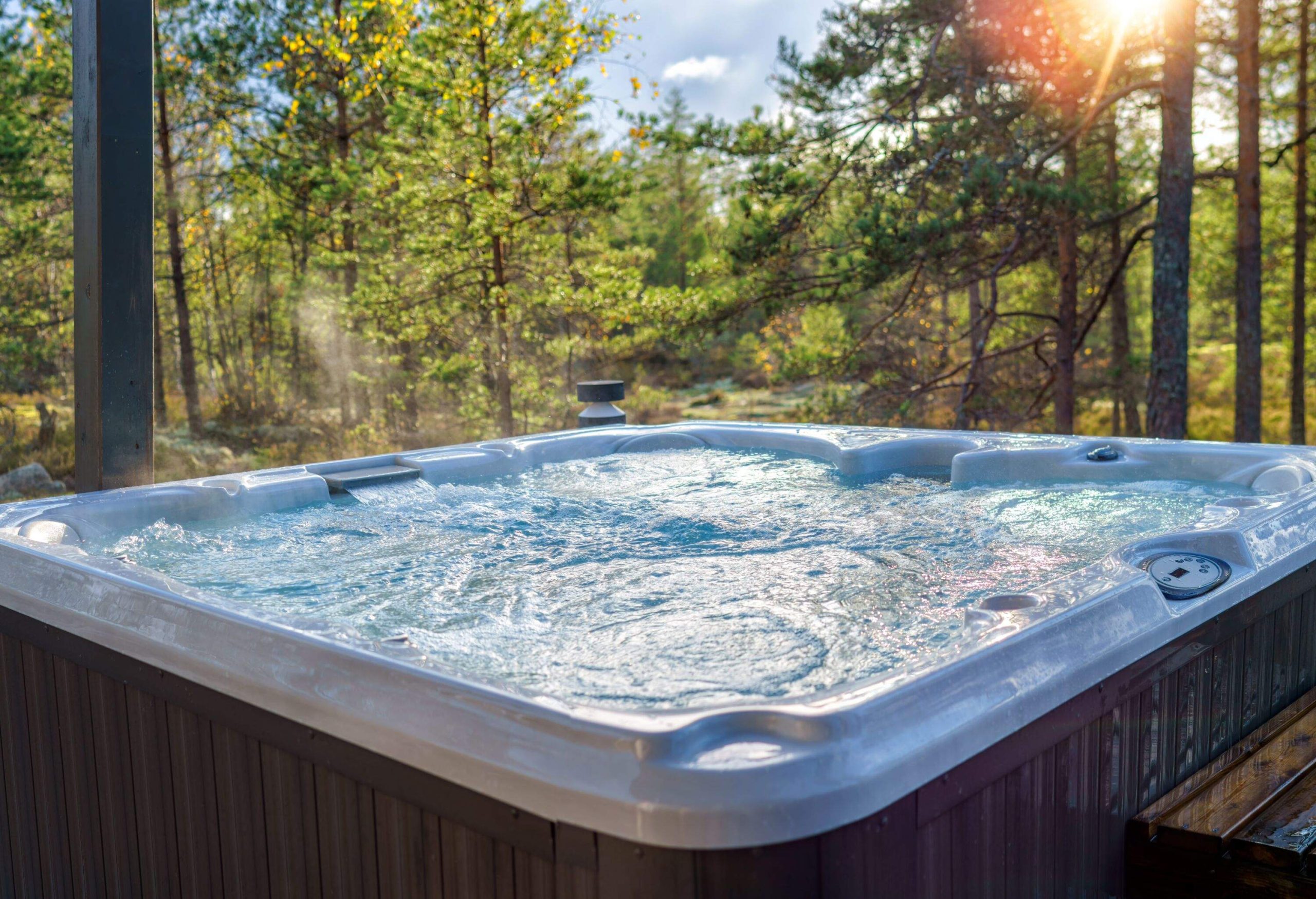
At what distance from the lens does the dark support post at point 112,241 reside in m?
2.50

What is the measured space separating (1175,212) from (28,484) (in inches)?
270

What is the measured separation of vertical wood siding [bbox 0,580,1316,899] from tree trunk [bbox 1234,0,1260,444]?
5.36 m

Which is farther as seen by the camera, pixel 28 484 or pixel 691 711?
pixel 28 484

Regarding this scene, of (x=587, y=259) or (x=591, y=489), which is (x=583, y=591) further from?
(x=587, y=259)

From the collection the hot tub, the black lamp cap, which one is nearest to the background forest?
the black lamp cap

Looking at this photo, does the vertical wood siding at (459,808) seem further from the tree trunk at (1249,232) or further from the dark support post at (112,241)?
the tree trunk at (1249,232)

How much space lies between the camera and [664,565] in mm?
2205

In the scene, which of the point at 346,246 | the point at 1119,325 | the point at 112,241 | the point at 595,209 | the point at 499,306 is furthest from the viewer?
the point at 1119,325

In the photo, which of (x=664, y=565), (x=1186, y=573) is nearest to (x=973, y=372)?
(x=664, y=565)

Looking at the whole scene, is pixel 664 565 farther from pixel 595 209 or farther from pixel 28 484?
pixel 595 209

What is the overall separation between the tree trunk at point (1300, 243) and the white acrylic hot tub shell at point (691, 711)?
7454mm

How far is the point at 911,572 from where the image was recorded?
206cm

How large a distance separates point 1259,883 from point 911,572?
806 millimetres

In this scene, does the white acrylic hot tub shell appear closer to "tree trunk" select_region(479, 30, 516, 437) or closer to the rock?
the rock
